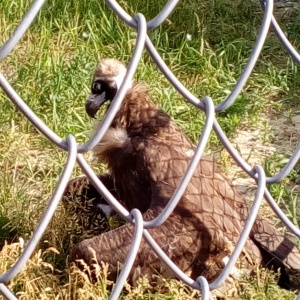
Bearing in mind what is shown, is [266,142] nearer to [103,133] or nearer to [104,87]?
[104,87]

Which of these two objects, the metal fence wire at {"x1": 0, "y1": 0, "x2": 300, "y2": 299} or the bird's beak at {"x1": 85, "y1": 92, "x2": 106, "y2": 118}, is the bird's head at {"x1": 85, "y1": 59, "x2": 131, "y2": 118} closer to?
the bird's beak at {"x1": 85, "y1": 92, "x2": 106, "y2": 118}

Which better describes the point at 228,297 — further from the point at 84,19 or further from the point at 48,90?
the point at 84,19

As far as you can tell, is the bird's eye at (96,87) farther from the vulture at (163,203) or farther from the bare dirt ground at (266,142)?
the bare dirt ground at (266,142)

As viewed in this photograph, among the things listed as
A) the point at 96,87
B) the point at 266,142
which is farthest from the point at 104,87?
the point at 266,142

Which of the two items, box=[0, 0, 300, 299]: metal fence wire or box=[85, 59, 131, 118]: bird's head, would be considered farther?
→ box=[85, 59, 131, 118]: bird's head

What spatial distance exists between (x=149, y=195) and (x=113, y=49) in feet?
6.26

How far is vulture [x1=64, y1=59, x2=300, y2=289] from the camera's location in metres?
3.30

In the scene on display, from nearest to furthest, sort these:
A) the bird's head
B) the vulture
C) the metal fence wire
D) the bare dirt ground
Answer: the metal fence wire < the vulture < the bird's head < the bare dirt ground

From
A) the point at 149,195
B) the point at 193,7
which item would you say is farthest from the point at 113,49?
the point at 149,195

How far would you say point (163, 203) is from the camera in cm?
342

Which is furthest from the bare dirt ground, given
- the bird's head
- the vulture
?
the bird's head

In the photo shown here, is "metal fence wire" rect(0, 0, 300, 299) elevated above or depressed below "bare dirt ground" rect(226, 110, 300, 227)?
above

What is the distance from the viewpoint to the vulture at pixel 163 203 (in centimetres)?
330

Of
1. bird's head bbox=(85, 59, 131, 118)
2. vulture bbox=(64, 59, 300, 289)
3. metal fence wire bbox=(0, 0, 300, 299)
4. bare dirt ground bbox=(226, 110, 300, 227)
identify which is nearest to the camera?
metal fence wire bbox=(0, 0, 300, 299)
